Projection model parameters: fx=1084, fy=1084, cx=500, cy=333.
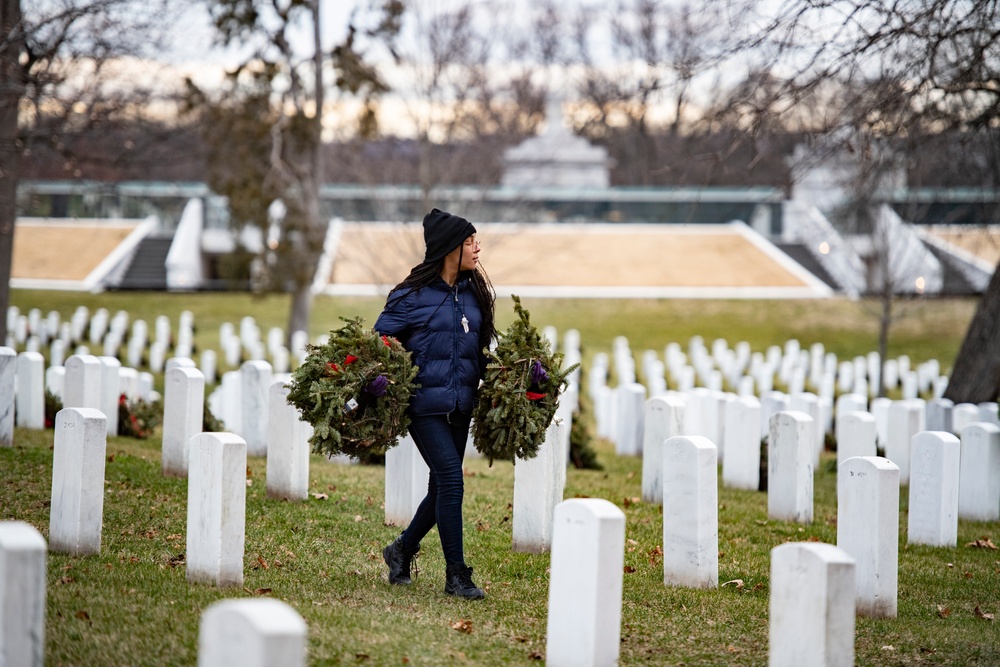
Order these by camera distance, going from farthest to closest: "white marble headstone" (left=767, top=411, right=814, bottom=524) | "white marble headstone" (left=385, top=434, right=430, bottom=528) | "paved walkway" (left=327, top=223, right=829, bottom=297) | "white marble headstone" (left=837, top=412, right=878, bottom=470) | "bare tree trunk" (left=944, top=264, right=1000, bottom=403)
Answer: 1. "paved walkway" (left=327, top=223, right=829, bottom=297)
2. "bare tree trunk" (left=944, top=264, right=1000, bottom=403)
3. "white marble headstone" (left=837, top=412, right=878, bottom=470)
4. "white marble headstone" (left=767, top=411, right=814, bottom=524)
5. "white marble headstone" (left=385, top=434, right=430, bottom=528)

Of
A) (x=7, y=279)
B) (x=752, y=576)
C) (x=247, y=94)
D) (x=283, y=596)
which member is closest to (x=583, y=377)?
(x=247, y=94)

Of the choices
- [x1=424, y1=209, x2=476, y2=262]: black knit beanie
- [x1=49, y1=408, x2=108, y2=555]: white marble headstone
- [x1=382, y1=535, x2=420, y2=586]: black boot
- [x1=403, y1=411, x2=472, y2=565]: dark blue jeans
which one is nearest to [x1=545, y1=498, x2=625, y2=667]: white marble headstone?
[x1=403, y1=411, x2=472, y2=565]: dark blue jeans

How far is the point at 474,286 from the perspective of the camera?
5539 mm

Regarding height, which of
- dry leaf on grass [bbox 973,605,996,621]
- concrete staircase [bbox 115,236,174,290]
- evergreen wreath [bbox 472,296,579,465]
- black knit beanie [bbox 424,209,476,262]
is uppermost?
concrete staircase [bbox 115,236,174,290]

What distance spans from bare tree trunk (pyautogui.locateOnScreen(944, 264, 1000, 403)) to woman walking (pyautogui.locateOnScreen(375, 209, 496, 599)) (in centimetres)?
920

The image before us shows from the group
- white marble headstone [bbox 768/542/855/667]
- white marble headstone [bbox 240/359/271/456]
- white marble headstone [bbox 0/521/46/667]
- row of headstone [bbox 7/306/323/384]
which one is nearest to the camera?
white marble headstone [bbox 0/521/46/667]

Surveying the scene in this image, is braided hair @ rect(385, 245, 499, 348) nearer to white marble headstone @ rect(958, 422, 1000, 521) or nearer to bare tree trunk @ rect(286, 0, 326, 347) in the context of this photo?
white marble headstone @ rect(958, 422, 1000, 521)

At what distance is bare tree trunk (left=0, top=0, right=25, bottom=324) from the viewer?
10531 millimetres

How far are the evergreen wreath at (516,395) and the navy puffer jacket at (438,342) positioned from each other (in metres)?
0.11

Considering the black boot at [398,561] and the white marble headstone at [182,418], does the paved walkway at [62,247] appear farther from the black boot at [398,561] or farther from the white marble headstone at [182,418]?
the black boot at [398,561]

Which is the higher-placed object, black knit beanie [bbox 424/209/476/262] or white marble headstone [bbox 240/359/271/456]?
black knit beanie [bbox 424/209/476/262]

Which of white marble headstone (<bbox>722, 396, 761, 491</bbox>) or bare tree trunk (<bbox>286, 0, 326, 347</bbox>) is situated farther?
bare tree trunk (<bbox>286, 0, 326, 347</bbox>)

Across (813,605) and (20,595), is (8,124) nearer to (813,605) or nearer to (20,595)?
(20,595)

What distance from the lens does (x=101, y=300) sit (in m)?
30.8
